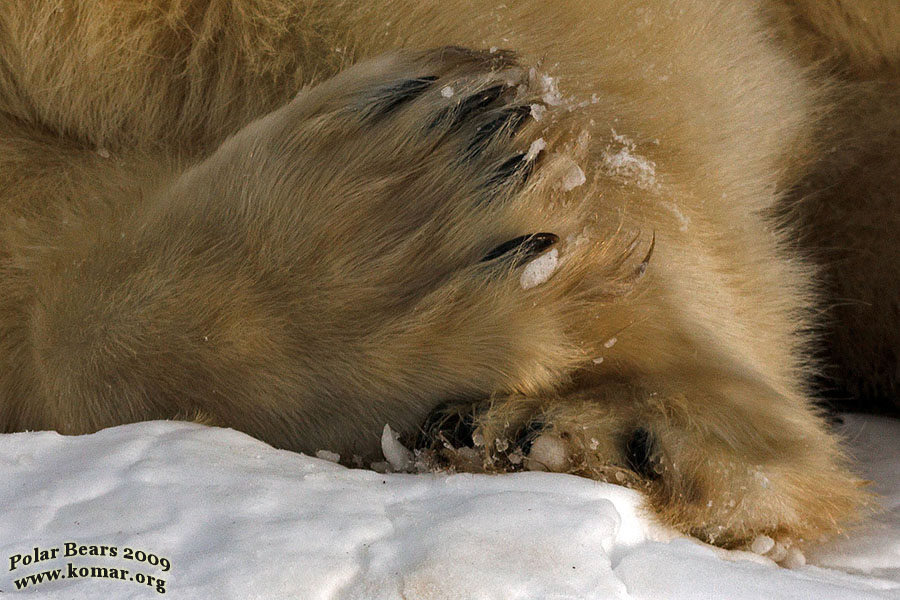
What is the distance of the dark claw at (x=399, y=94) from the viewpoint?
119cm

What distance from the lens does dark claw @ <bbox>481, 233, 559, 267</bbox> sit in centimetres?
110

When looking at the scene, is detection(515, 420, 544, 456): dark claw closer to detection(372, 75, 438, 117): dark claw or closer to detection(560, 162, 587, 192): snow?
detection(560, 162, 587, 192): snow

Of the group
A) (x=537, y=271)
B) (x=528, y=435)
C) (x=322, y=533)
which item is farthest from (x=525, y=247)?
(x=322, y=533)

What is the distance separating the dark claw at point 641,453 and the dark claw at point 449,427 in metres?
0.18

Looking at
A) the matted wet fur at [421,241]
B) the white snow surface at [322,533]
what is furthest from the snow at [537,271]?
the white snow surface at [322,533]

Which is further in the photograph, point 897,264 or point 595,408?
point 897,264

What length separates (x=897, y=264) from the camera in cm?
171

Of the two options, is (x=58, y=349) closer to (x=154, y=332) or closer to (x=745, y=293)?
(x=154, y=332)

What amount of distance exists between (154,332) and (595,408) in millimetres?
528

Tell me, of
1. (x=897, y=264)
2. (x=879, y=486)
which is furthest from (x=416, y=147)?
(x=897, y=264)

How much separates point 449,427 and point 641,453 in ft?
0.71

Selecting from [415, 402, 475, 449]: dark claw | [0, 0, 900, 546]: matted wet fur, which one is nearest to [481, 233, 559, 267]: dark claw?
[0, 0, 900, 546]: matted wet fur

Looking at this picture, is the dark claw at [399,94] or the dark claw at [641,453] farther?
the dark claw at [399,94]

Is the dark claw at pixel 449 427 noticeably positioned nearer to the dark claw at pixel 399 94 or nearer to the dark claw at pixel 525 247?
the dark claw at pixel 525 247
